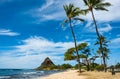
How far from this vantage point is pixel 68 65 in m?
Result: 151

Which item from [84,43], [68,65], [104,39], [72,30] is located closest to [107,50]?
[104,39]

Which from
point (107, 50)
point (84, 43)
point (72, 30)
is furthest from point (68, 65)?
point (72, 30)

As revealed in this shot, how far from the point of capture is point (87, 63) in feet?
210

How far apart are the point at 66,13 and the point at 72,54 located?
58.7 ft

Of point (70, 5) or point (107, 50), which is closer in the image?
point (70, 5)

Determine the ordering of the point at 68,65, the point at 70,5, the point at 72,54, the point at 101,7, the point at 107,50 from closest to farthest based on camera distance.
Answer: the point at 101,7, the point at 70,5, the point at 72,54, the point at 107,50, the point at 68,65

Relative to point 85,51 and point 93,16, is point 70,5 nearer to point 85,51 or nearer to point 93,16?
point 93,16

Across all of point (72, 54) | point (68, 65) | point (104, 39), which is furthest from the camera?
point (68, 65)

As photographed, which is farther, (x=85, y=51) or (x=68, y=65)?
(x=68, y=65)

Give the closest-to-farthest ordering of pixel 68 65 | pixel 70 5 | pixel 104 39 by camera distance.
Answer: pixel 70 5 < pixel 104 39 < pixel 68 65

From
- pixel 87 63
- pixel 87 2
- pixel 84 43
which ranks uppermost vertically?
pixel 87 2

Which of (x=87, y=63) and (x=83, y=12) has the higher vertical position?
(x=83, y=12)

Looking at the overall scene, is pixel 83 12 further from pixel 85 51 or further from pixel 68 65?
pixel 68 65

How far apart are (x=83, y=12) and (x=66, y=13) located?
4437 mm
